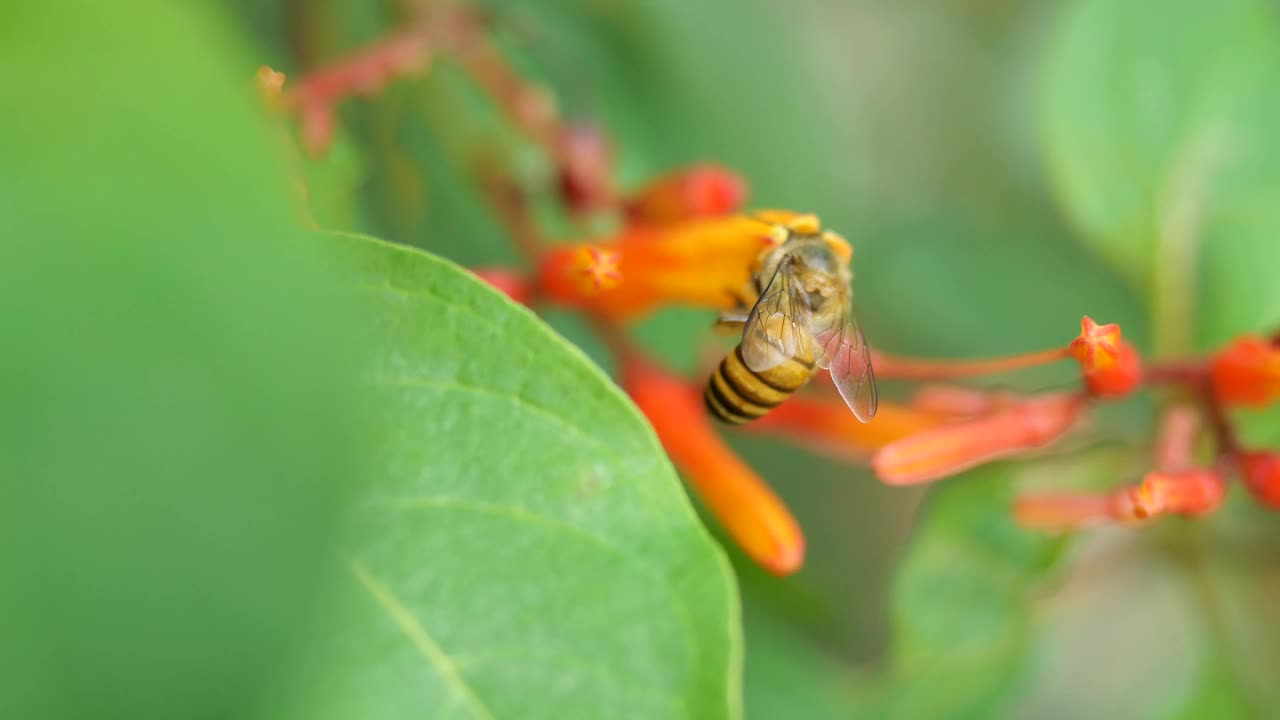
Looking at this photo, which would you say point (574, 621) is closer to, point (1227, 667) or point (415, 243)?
point (415, 243)

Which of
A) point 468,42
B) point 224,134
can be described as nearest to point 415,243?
point 468,42

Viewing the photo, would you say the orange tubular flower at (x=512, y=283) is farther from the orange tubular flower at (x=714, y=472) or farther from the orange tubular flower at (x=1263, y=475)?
the orange tubular flower at (x=1263, y=475)

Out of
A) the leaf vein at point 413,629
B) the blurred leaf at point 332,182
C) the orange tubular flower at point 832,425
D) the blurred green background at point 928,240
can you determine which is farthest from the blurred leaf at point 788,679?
the leaf vein at point 413,629

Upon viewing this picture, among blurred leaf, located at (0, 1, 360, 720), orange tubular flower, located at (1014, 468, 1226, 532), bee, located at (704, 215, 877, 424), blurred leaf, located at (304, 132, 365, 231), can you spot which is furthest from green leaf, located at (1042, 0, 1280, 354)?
blurred leaf, located at (0, 1, 360, 720)

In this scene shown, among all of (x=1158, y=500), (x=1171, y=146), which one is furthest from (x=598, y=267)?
A: (x=1171, y=146)

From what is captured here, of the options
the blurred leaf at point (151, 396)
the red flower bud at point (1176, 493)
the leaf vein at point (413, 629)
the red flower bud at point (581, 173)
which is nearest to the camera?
the blurred leaf at point (151, 396)

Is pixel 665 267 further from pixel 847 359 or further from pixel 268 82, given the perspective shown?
pixel 268 82

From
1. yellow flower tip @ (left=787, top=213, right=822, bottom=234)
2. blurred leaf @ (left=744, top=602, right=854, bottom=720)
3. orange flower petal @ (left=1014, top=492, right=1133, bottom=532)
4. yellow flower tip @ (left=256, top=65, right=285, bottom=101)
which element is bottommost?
blurred leaf @ (left=744, top=602, right=854, bottom=720)

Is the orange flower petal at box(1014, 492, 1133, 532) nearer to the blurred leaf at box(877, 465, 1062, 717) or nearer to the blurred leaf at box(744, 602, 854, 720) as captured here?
the blurred leaf at box(877, 465, 1062, 717)
